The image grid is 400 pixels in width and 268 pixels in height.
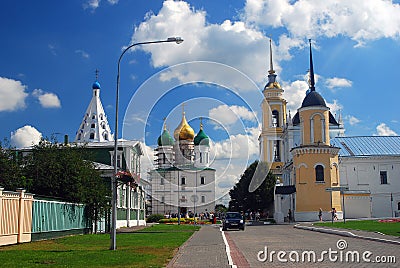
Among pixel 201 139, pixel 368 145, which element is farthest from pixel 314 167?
pixel 201 139

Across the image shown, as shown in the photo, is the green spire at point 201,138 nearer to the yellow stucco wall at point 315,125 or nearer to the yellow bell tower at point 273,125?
the yellow bell tower at point 273,125

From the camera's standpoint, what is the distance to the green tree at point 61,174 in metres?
29.3

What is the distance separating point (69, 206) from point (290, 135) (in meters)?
51.3

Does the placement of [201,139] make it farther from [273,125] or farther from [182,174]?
[273,125]

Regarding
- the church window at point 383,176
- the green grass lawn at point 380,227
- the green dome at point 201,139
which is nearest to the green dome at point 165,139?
the green dome at point 201,139

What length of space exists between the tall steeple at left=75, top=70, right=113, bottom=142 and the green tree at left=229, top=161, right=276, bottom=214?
22.4 meters

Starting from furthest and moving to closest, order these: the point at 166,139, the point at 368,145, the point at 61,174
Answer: the point at 166,139 → the point at 368,145 → the point at 61,174

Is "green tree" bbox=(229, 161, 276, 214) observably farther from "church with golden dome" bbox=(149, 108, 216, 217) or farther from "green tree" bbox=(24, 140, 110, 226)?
"green tree" bbox=(24, 140, 110, 226)

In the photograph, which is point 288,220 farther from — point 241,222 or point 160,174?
point 160,174

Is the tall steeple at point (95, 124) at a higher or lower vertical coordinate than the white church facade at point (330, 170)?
higher

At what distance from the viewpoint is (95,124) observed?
7450 cm

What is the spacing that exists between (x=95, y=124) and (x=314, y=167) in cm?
3453

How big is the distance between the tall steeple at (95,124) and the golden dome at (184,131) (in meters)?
24.5

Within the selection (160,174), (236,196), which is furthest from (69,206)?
(160,174)
